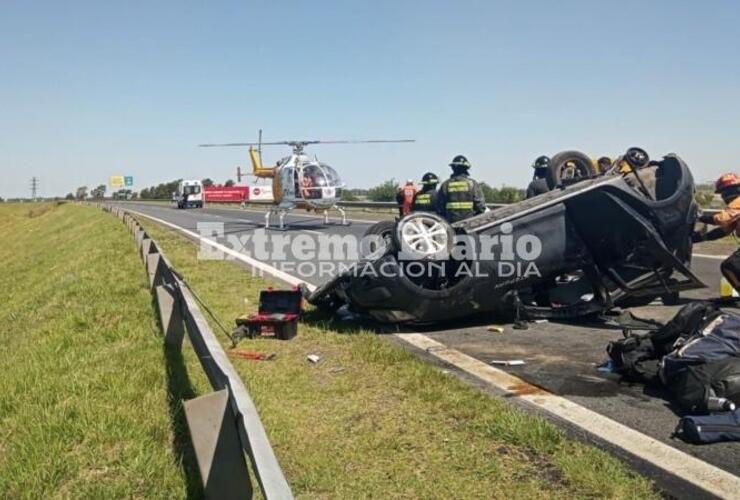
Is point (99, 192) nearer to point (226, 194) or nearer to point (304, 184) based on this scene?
point (226, 194)

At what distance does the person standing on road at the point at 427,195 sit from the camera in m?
9.33

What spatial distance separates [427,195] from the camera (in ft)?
32.6

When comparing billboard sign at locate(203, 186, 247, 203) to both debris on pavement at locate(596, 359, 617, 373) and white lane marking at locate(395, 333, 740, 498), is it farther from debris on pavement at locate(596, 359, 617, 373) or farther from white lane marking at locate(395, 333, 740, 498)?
debris on pavement at locate(596, 359, 617, 373)

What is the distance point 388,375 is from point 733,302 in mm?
4264

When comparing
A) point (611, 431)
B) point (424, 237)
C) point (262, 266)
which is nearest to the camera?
point (611, 431)

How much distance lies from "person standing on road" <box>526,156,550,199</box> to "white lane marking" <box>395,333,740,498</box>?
15.8 ft

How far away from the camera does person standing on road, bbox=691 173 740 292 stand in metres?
6.48

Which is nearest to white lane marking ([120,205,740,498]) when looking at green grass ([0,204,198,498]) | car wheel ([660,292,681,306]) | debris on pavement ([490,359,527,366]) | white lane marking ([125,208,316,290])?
debris on pavement ([490,359,527,366])

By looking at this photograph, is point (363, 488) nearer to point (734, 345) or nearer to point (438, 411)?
point (438, 411)

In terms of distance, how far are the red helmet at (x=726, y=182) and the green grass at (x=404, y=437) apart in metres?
4.42

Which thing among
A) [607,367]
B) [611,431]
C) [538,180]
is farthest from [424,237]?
[538,180]

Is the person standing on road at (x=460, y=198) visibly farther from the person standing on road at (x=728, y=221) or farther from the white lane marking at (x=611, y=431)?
the white lane marking at (x=611, y=431)

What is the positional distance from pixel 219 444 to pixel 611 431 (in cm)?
222

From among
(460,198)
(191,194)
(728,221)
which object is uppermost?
(191,194)
